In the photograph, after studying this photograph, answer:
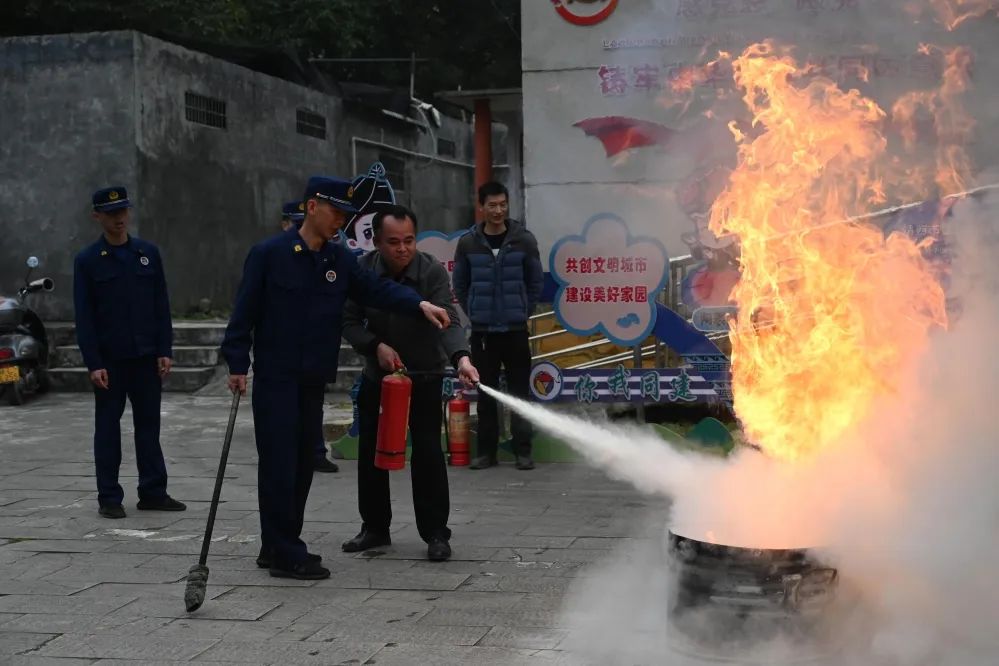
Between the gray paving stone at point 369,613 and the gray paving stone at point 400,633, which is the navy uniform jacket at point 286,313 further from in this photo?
the gray paving stone at point 400,633

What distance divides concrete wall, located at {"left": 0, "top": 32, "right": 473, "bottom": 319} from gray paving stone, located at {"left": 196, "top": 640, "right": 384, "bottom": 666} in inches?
469

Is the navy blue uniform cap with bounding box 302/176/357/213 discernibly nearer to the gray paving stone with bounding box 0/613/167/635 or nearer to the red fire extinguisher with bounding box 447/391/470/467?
the gray paving stone with bounding box 0/613/167/635

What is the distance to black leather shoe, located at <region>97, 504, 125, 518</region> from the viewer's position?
779 cm

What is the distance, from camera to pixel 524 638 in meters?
5.14

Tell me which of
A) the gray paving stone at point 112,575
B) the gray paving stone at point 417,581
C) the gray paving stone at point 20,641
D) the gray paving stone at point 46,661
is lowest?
the gray paving stone at point 417,581

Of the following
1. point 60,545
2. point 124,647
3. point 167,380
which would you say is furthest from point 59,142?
point 124,647

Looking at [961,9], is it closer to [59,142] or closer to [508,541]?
[508,541]

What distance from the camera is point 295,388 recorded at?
626cm

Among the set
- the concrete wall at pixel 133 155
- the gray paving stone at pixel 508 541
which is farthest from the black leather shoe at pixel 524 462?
the concrete wall at pixel 133 155

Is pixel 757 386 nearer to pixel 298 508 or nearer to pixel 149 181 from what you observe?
pixel 298 508

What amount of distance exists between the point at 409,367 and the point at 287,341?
75 centimetres

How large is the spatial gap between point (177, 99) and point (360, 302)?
11.2 meters

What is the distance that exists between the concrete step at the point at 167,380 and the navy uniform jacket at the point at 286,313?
8.48 m

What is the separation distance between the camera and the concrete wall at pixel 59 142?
15930mm
